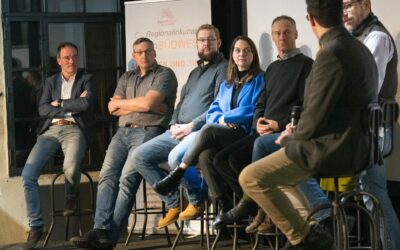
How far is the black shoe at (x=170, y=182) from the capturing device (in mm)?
6769

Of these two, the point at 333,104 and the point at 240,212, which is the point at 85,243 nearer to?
the point at 240,212

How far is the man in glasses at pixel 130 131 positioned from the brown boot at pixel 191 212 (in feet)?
1.67

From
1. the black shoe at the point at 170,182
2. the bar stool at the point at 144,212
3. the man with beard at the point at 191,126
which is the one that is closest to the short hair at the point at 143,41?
the man with beard at the point at 191,126

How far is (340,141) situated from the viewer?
4.78 meters

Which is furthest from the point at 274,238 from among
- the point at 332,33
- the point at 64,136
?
the point at 332,33

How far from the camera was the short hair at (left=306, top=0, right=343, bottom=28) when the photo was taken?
191 inches

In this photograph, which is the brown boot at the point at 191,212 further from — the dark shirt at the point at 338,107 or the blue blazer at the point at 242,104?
the dark shirt at the point at 338,107

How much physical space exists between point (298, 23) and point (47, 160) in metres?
2.41

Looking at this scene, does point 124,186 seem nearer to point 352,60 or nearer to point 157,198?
point 157,198

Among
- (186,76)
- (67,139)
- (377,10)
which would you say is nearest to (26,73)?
(67,139)

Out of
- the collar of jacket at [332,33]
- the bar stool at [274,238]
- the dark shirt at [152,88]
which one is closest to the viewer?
the collar of jacket at [332,33]

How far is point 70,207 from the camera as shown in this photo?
7883 mm

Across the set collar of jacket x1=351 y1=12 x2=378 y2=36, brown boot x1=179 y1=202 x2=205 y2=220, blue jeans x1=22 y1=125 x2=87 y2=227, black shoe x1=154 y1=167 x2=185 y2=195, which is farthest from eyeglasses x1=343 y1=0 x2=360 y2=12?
blue jeans x1=22 y1=125 x2=87 y2=227

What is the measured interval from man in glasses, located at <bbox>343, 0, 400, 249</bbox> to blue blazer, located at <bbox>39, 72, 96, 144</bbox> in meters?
2.73
